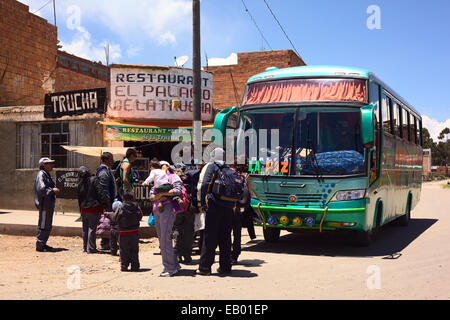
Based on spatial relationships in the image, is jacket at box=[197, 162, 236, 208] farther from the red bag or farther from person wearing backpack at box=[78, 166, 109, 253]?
the red bag

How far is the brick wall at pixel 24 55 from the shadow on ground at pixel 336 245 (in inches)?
499

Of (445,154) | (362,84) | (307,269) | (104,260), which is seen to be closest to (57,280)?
(104,260)

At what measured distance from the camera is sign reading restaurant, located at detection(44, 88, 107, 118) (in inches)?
626

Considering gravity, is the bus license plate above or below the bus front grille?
below

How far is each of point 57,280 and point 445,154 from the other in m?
116

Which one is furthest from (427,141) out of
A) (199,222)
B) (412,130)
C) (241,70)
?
(199,222)

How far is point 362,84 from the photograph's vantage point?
9.59 meters

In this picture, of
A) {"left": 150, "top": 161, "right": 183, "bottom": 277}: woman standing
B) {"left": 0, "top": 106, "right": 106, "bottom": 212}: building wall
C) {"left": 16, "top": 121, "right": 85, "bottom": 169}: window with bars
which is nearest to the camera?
{"left": 150, "top": 161, "right": 183, "bottom": 277}: woman standing

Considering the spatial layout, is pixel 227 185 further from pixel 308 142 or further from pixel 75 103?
pixel 75 103

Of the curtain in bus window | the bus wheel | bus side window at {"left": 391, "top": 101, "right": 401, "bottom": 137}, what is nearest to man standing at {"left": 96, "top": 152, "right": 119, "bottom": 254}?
the curtain in bus window

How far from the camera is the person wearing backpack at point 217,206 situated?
287 inches

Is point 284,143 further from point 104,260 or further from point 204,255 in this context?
point 104,260

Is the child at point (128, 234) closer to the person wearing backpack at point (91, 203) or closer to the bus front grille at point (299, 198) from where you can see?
the person wearing backpack at point (91, 203)

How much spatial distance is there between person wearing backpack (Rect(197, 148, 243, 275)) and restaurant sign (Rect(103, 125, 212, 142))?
900 centimetres
